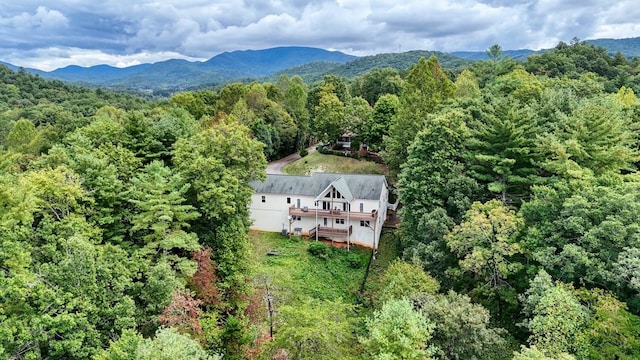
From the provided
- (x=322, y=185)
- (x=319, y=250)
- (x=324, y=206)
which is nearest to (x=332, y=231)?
(x=324, y=206)

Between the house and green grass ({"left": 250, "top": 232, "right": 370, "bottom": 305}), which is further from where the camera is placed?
the house

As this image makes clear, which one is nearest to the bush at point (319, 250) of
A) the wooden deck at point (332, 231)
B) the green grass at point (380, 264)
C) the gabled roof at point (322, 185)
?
the wooden deck at point (332, 231)

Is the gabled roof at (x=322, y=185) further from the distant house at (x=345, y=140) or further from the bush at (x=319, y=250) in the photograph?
the distant house at (x=345, y=140)

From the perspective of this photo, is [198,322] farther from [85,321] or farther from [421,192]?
[421,192]

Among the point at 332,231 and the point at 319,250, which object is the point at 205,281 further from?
the point at 332,231

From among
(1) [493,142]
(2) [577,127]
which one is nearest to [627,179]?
(2) [577,127]

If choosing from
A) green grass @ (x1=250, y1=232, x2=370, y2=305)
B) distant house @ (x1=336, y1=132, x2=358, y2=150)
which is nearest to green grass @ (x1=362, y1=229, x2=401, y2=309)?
Answer: green grass @ (x1=250, y1=232, x2=370, y2=305)

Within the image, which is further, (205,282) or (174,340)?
(205,282)

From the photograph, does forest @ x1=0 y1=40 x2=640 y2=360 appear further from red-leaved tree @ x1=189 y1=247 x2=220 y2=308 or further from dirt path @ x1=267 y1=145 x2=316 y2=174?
dirt path @ x1=267 y1=145 x2=316 y2=174
